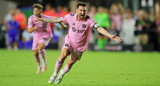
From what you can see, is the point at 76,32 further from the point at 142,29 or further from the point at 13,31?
the point at 13,31

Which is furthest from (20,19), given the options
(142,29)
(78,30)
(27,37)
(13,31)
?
(78,30)

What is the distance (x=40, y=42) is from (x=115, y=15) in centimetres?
1122

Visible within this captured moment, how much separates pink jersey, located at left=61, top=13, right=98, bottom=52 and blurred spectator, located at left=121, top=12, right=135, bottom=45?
14619mm

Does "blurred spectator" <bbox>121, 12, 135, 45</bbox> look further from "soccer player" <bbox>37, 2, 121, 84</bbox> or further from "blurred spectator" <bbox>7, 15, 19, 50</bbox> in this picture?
"soccer player" <bbox>37, 2, 121, 84</bbox>

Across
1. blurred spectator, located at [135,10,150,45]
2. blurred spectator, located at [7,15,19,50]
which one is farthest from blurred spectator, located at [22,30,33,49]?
blurred spectator, located at [135,10,150,45]

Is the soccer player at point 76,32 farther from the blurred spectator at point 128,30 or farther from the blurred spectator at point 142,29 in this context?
the blurred spectator at point 142,29

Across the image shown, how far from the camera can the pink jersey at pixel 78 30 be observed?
10155 mm

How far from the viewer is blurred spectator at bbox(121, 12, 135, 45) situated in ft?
82.0

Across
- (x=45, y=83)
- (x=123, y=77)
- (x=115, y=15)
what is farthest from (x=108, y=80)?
(x=115, y=15)

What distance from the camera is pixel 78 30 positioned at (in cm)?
1019

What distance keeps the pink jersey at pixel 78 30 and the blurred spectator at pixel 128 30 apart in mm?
14619

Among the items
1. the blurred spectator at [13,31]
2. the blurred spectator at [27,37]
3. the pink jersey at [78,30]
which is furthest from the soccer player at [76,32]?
the blurred spectator at [27,37]

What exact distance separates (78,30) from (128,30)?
602 inches

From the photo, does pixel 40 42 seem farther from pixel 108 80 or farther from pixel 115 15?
pixel 115 15
